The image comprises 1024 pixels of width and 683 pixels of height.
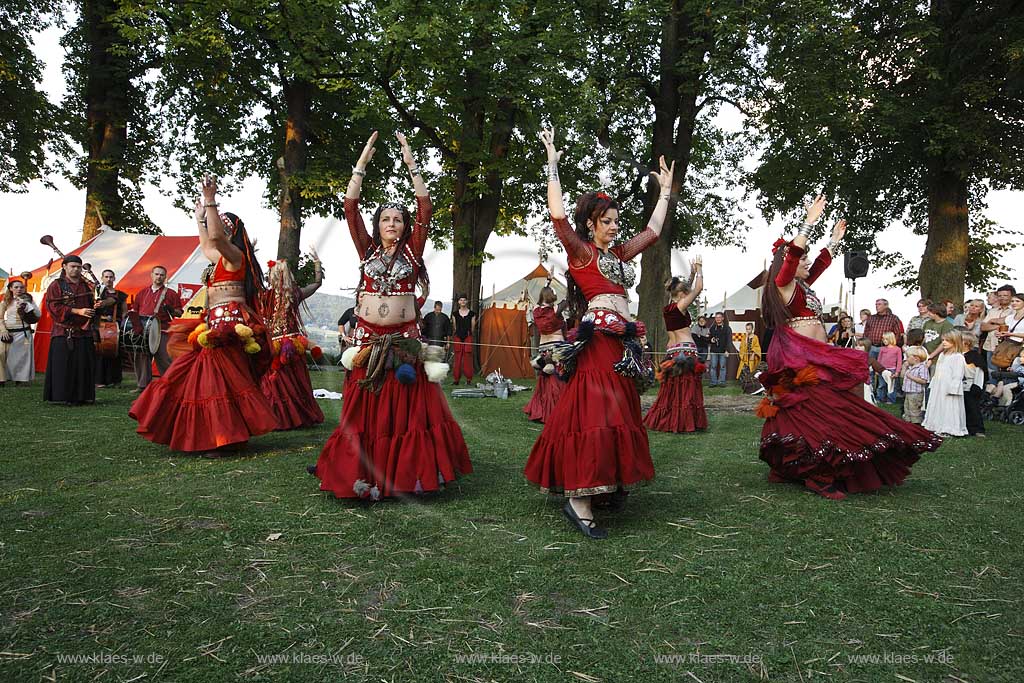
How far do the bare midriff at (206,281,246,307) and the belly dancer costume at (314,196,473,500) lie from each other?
202 centimetres

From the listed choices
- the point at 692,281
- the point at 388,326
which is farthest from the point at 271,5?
the point at 388,326

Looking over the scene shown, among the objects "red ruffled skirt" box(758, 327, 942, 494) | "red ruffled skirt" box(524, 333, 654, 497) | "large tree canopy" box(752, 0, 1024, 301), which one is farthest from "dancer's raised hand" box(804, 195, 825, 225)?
"large tree canopy" box(752, 0, 1024, 301)

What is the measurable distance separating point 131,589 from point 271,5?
18582mm

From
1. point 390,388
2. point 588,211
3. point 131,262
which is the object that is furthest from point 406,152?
point 131,262

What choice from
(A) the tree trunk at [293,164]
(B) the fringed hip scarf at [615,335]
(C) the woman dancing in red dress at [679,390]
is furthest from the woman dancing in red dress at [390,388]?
(A) the tree trunk at [293,164]

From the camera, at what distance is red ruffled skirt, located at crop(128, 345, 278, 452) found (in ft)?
19.8

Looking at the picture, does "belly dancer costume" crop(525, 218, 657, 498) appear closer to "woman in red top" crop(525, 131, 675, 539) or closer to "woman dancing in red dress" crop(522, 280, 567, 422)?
"woman in red top" crop(525, 131, 675, 539)

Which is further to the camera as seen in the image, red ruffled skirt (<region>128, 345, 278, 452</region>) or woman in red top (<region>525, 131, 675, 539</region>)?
red ruffled skirt (<region>128, 345, 278, 452</region>)

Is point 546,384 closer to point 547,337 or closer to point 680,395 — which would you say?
point 547,337

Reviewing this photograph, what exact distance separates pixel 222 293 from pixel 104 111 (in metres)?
18.7

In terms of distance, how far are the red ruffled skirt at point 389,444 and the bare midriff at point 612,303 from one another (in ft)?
4.47

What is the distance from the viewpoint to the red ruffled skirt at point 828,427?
200 inches

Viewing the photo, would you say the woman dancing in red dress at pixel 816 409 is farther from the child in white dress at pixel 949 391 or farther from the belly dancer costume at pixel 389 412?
the child in white dress at pixel 949 391

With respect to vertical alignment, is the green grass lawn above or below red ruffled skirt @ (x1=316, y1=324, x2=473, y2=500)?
below
